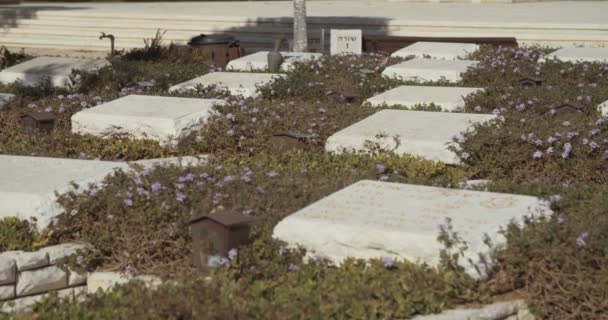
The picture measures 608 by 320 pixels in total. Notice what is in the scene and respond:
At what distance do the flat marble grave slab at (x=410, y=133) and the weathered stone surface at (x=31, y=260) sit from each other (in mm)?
2600

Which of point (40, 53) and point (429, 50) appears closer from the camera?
point (429, 50)

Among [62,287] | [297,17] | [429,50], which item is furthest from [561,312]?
[297,17]

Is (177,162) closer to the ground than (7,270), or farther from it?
farther from it

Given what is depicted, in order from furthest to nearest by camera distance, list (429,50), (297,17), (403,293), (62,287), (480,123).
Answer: (297,17) < (429,50) < (480,123) < (62,287) < (403,293)

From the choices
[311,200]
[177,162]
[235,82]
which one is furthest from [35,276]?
[235,82]

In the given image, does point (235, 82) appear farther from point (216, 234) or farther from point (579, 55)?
point (216, 234)

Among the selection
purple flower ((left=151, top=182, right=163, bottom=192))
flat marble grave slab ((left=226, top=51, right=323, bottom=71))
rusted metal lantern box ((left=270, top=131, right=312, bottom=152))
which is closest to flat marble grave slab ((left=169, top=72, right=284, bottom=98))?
flat marble grave slab ((left=226, top=51, right=323, bottom=71))

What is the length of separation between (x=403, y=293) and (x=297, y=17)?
32.1 ft

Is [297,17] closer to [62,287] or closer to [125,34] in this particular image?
[125,34]

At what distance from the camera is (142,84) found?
10.4 m

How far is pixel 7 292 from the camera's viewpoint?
18.1 ft

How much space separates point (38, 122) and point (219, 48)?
498 centimetres

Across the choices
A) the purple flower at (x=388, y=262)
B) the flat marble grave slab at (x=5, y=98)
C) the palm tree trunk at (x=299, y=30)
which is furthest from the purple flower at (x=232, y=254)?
the palm tree trunk at (x=299, y=30)

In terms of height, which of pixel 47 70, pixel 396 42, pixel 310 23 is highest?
pixel 47 70
